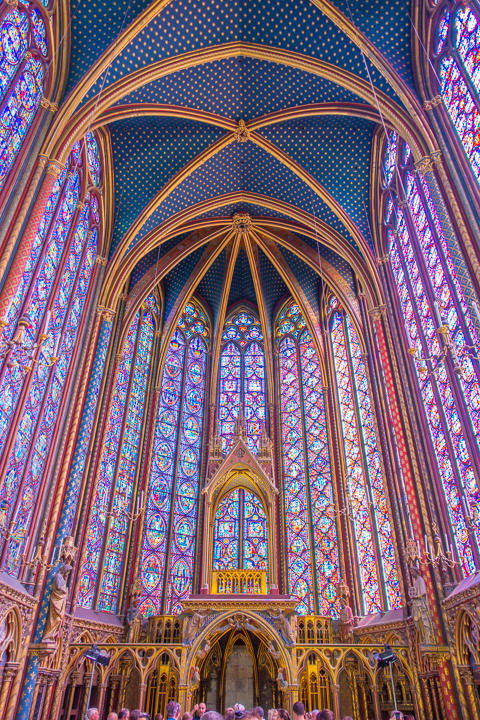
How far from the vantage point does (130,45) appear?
12953mm

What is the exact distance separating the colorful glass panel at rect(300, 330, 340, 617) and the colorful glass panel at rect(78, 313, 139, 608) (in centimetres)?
650

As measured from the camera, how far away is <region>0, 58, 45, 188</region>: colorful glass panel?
10195mm

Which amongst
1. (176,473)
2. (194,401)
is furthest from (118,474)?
(194,401)

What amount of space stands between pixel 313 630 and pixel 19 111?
44.7 feet

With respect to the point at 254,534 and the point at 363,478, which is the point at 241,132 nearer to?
the point at 363,478

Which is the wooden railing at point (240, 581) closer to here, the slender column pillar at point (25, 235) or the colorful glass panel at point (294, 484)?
the colorful glass panel at point (294, 484)

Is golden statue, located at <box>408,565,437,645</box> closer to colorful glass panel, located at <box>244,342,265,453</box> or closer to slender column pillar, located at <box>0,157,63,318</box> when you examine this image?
colorful glass panel, located at <box>244,342,265,453</box>

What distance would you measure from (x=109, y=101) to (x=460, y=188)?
27.5ft

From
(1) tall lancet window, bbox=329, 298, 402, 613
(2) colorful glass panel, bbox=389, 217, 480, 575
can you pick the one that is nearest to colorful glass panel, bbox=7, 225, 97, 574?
(2) colorful glass panel, bbox=389, 217, 480, 575

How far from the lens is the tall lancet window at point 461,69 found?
10375 mm

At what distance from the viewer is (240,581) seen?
14914mm

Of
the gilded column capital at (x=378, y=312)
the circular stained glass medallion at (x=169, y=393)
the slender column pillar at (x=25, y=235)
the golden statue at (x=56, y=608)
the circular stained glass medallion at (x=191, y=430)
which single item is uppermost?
the circular stained glass medallion at (x=169, y=393)

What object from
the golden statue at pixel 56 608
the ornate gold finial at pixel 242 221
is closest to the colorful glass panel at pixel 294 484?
the ornate gold finial at pixel 242 221

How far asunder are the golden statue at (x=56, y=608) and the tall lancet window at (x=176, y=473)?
4267mm
